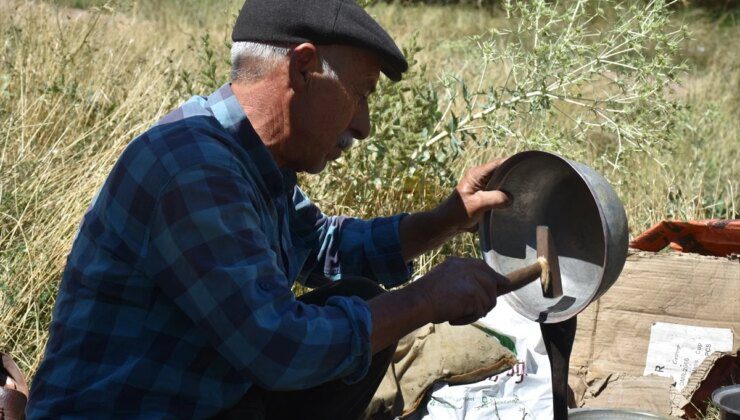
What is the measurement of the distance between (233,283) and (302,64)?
0.60m

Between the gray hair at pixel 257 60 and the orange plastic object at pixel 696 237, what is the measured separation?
229cm

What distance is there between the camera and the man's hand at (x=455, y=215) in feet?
10.1

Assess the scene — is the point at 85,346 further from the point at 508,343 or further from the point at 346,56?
the point at 508,343

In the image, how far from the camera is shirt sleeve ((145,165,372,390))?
2201 mm

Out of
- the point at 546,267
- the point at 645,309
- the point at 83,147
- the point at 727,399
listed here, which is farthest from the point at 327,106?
the point at 83,147

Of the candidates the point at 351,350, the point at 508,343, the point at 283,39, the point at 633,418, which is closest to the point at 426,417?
the point at 508,343

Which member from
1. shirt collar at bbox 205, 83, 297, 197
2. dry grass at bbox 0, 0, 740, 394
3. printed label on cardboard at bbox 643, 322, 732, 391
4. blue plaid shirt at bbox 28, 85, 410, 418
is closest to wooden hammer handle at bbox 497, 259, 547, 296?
blue plaid shirt at bbox 28, 85, 410, 418

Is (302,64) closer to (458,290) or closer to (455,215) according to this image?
(458,290)

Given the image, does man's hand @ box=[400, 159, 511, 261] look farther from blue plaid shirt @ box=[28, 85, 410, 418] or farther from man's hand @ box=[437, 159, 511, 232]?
blue plaid shirt @ box=[28, 85, 410, 418]

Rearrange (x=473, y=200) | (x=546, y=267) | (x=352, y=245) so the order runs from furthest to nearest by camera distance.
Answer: (x=352, y=245) < (x=473, y=200) < (x=546, y=267)

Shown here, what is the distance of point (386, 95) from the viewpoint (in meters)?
4.66

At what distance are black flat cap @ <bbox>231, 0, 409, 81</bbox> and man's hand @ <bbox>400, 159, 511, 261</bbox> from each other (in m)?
0.66

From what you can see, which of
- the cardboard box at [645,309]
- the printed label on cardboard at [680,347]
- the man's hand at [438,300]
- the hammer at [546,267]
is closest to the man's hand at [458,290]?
the man's hand at [438,300]

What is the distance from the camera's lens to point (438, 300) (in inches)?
97.0
